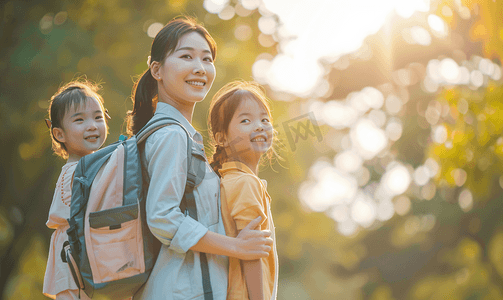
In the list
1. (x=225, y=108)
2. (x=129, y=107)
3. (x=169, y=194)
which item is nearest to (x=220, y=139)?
(x=225, y=108)

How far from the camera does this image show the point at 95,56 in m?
A: 8.09

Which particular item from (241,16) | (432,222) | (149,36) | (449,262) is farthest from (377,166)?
(149,36)

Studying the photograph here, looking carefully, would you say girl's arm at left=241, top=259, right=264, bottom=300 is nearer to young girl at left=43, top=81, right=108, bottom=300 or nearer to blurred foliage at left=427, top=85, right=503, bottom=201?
young girl at left=43, top=81, right=108, bottom=300

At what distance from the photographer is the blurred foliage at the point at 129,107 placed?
488 cm

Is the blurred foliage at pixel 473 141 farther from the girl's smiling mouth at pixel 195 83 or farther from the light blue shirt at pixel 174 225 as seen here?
the light blue shirt at pixel 174 225

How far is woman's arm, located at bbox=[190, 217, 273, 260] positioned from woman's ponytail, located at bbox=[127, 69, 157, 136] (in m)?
0.88

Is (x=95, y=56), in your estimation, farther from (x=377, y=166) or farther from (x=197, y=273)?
(x=377, y=166)

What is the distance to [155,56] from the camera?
7.72 ft

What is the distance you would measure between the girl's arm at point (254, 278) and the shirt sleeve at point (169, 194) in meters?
0.28

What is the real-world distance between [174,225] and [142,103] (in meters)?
0.91

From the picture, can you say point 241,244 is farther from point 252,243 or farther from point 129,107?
point 129,107

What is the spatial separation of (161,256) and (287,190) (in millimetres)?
10857

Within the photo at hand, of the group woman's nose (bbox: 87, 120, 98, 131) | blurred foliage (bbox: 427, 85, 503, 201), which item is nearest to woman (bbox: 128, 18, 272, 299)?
woman's nose (bbox: 87, 120, 98, 131)

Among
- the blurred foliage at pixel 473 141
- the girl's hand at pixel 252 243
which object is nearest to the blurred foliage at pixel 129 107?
the blurred foliage at pixel 473 141
